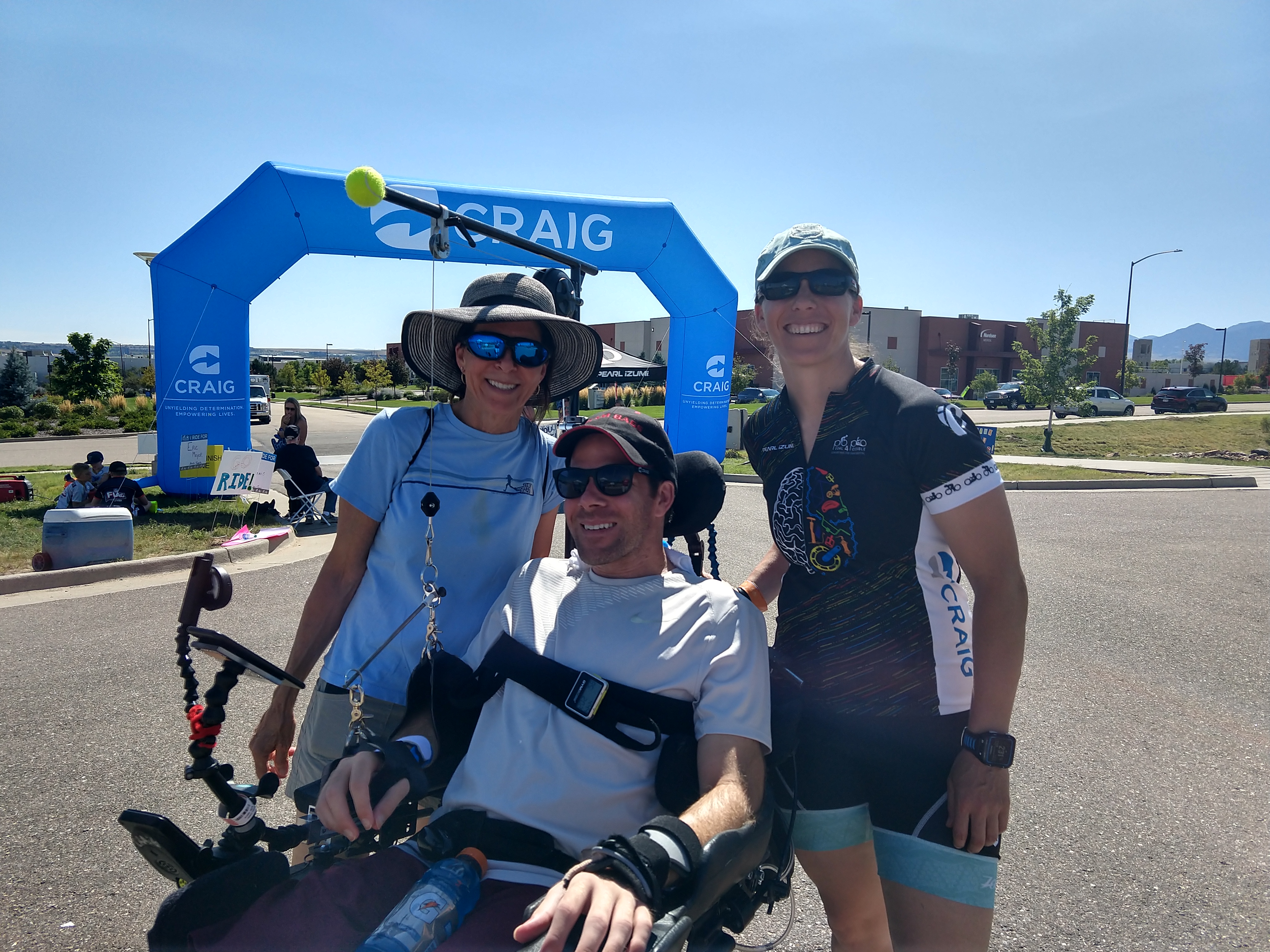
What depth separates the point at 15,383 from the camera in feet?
113

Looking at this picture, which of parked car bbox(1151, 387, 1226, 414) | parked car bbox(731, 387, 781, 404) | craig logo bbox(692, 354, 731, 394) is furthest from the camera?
parked car bbox(731, 387, 781, 404)

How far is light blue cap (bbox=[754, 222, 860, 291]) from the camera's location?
74.2 inches

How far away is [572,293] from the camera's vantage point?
3490 mm

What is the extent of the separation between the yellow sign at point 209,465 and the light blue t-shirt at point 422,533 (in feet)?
31.1

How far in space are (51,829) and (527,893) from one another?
8.51 ft

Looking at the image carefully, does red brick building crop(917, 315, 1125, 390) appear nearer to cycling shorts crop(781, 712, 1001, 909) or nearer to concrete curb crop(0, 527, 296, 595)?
concrete curb crop(0, 527, 296, 595)

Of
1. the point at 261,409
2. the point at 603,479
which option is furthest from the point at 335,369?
the point at 603,479

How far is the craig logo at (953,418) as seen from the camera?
5.53ft

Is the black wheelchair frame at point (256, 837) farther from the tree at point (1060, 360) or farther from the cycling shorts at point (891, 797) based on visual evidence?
the tree at point (1060, 360)

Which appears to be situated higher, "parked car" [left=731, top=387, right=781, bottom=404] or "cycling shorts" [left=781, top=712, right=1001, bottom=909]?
"parked car" [left=731, top=387, right=781, bottom=404]

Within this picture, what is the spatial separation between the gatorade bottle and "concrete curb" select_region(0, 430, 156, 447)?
25746 millimetres

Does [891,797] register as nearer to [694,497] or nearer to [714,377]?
[694,497]

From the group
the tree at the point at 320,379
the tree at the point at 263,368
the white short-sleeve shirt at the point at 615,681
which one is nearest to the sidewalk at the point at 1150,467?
the white short-sleeve shirt at the point at 615,681

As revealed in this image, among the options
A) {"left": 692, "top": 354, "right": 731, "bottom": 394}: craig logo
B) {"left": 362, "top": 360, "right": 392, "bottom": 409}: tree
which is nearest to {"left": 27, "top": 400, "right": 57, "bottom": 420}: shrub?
{"left": 362, "top": 360, "right": 392, "bottom": 409}: tree
